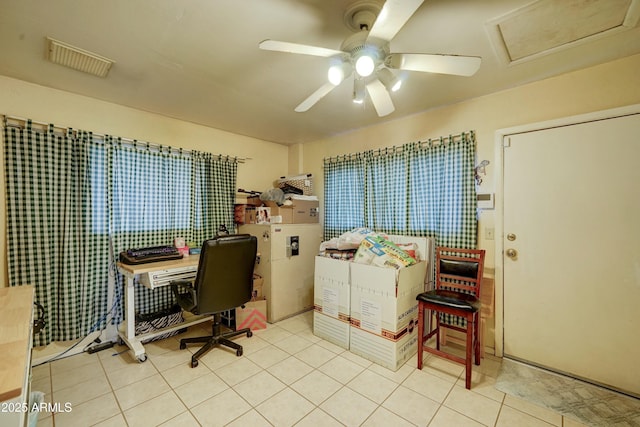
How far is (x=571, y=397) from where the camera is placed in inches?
71.4

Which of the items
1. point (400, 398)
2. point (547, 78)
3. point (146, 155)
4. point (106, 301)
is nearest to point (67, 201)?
point (146, 155)

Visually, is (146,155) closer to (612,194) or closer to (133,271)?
(133,271)

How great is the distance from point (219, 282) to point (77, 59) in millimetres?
1915

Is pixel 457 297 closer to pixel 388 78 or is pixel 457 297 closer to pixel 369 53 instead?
pixel 388 78

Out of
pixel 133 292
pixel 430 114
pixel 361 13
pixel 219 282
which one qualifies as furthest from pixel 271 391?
pixel 430 114

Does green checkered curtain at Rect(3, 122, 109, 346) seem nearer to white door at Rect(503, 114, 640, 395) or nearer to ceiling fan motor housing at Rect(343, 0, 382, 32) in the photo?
ceiling fan motor housing at Rect(343, 0, 382, 32)

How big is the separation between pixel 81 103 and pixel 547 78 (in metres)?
4.08

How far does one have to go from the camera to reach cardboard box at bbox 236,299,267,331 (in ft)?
9.05

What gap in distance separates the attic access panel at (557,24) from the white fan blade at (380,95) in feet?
2.14

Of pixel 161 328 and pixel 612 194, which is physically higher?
pixel 612 194

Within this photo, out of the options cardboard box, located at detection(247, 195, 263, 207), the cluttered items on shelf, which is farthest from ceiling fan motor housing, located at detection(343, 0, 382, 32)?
cardboard box, located at detection(247, 195, 263, 207)

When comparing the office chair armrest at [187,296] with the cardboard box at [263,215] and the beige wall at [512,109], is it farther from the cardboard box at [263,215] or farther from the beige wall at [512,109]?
the beige wall at [512,109]

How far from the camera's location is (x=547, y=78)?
6.97 ft

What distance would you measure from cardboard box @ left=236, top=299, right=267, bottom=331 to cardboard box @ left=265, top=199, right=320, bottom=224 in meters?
0.98
